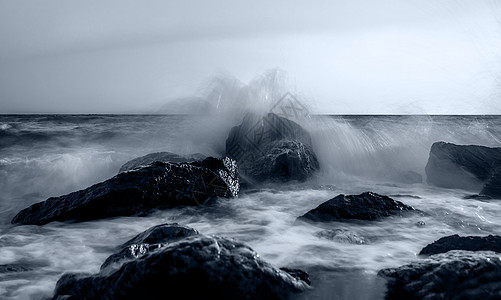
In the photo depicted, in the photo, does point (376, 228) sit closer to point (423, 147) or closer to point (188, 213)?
point (188, 213)

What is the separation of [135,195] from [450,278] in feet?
10.6

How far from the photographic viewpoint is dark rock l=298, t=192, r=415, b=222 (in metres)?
3.95

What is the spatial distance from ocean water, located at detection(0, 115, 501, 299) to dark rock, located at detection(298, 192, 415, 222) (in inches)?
5.9

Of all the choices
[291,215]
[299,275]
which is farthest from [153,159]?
[299,275]

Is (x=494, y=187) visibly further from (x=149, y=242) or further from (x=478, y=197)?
(x=149, y=242)

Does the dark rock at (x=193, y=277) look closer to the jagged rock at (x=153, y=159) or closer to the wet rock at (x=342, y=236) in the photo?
the wet rock at (x=342, y=236)

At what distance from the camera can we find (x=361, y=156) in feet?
28.9

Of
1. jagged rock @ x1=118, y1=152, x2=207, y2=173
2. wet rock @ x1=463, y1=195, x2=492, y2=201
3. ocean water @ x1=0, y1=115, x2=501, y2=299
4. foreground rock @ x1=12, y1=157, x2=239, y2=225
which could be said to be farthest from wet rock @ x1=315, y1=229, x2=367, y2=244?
jagged rock @ x1=118, y1=152, x2=207, y2=173

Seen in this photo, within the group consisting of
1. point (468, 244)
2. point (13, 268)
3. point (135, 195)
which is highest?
point (468, 244)

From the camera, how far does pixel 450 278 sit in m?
2.10

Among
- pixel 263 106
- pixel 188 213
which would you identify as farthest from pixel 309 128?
pixel 188 213

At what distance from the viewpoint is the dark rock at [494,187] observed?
546 centimetres

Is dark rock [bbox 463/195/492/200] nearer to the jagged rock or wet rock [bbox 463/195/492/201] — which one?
wet rock [bbox 463/195/492/201]

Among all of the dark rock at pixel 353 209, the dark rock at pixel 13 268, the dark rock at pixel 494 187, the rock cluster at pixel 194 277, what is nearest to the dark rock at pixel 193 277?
the rock cluster at pixel 194 277
